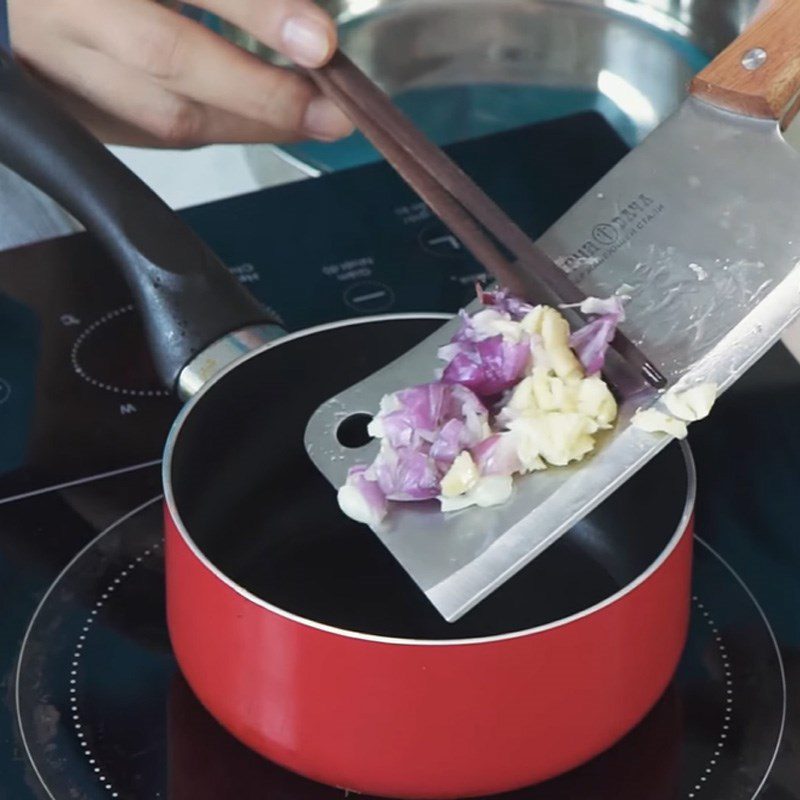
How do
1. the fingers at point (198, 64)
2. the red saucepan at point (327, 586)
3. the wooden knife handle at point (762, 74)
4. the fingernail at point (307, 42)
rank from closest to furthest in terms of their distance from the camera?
1. the red saucepan at point (327, 586)
2. the wooden knife handle at point (762, 74)
3. the fingernail at point (307, 42)
4. the fingers at point (198, 64)

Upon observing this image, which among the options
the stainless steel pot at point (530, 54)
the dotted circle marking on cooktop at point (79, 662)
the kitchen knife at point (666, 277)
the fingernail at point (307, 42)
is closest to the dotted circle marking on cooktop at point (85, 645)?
the dotted circle marking on cooktop at point (79, 662)

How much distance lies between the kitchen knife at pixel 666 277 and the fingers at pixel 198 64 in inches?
11.8

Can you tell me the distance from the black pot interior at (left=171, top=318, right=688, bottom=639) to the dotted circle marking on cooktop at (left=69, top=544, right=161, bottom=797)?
4 cm

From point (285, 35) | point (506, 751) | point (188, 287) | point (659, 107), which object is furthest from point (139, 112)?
point (506, 751)

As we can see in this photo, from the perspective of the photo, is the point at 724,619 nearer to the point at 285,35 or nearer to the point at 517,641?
the point at 517,641

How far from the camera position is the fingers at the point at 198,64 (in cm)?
89

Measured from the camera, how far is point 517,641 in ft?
1.59

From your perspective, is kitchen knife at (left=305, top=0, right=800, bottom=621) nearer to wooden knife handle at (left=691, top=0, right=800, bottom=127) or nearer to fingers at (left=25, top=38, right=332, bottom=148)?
wooden knife handle at (left=691, top=0, right=800, bottom=127)

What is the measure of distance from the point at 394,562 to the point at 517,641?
191 millimetres

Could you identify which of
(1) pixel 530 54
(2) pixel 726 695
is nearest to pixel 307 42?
(2) pixel 726 695

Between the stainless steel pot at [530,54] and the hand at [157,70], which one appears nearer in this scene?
the hand at [157,70]

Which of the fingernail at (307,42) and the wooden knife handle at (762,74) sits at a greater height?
the wooden knife handle at (762,74)

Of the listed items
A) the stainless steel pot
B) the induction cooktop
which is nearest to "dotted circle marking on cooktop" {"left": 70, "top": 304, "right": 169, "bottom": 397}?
the induction cooktop

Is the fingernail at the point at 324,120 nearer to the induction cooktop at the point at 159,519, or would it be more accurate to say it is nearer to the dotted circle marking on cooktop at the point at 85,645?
the induction cooktop at the point at 159,519
